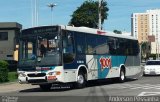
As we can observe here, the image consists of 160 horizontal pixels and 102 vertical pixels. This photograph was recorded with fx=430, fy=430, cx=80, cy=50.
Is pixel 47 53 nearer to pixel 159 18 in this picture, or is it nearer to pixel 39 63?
pixel 39 63

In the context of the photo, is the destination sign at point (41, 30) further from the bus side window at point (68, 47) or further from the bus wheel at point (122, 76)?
the bus wheel at point (122, 76)

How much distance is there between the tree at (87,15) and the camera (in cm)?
6869

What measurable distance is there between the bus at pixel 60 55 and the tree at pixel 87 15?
42921 millimetres

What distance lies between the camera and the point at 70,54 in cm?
2178

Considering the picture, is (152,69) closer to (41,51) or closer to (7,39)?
(41,51)

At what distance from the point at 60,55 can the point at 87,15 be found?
4996cm

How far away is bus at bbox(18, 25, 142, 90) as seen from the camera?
20969 millimetres

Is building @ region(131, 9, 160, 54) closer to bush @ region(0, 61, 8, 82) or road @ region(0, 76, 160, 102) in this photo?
bush @ region(0, 61, 8, 82)

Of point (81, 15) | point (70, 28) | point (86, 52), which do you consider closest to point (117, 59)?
point (86, 52)

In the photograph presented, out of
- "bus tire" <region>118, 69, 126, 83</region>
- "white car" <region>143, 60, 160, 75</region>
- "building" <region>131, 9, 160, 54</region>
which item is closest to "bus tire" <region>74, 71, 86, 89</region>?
"bus tire" <region>118, 69, 126, 83</region>

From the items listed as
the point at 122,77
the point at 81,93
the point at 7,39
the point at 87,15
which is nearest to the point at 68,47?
the point at 81,93

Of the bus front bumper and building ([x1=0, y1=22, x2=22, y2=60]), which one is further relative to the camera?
building ([x1=0, y1=22, x2=22, y2=60])

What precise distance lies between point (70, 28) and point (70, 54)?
1.41 metres

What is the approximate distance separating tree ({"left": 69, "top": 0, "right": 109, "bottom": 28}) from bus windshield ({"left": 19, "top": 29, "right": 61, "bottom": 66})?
46496mm
